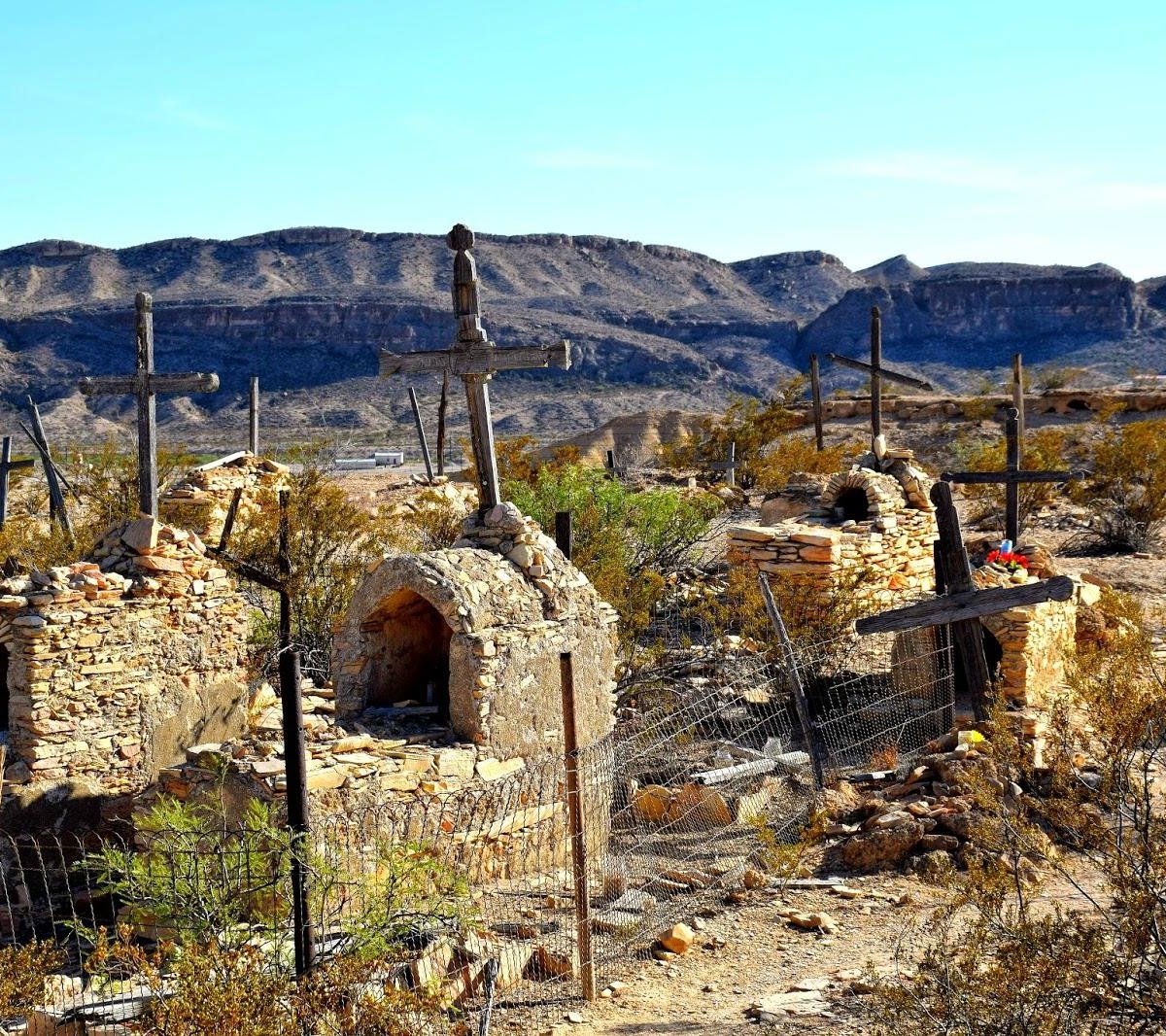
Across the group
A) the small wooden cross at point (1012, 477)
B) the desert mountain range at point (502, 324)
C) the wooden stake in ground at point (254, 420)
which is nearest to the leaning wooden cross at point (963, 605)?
the small wooden cross at point (1012, 477)

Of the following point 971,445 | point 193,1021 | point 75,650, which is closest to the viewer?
point 193,1021

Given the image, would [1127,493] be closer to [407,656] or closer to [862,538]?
[862,538]

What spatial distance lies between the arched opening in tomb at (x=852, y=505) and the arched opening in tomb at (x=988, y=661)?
240 centimetres

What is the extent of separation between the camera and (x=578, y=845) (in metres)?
6.55

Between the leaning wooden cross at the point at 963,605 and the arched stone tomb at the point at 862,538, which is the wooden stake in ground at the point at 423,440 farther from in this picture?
the leaning wooden cross at the point at 963,605

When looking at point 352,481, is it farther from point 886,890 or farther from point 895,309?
point 895,309

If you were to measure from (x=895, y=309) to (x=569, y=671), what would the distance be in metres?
88.8

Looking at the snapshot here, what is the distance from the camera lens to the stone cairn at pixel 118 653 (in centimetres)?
895

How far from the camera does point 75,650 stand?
9156mm

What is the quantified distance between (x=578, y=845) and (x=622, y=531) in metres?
8.97

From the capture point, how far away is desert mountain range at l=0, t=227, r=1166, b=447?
7162cm

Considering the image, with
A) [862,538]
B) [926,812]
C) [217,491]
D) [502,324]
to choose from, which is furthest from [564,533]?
[502,324]

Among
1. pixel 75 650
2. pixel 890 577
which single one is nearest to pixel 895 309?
pixel 890 577

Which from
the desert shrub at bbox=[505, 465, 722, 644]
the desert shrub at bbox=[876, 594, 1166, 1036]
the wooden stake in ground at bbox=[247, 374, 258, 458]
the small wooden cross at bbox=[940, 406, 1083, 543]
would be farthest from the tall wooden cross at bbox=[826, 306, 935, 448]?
the wooden stake in ground at bbox=[247, 374, 258, 458]
